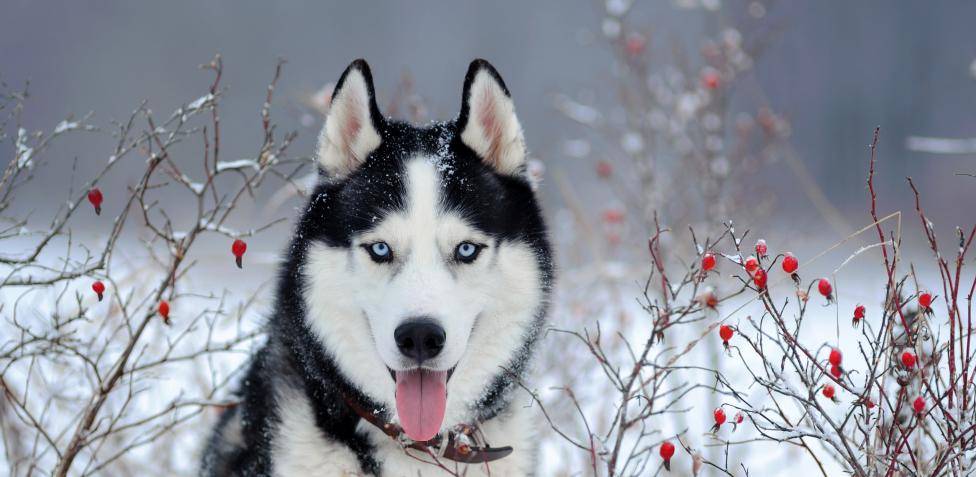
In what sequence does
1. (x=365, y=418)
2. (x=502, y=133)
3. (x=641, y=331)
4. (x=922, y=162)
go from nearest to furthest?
1. (x=365, y=418)
2. (x=502, y=133)
3. (x=641, y=331)
4. (x=922, y=162)

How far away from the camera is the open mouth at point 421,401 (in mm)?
2426

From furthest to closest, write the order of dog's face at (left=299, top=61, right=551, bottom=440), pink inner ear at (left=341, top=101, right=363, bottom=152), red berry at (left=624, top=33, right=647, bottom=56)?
red berry at (left=624, top=33, right=647, bottom=56)
pink inner ear at (left=341, top=101, right=363, bottom=152)
dog's face at (left=299, top=61, right=551, bottom=440)

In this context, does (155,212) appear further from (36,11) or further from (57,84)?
(36,11)

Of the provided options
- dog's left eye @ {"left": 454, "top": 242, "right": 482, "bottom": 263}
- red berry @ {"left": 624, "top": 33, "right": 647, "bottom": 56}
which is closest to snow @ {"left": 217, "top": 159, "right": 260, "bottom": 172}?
dog's left eye @ {"left": 454, "top": 242, "right": 482, "bottom": 263}

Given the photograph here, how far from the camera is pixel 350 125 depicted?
2.79 metres

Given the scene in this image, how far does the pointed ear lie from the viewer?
9.08 ft

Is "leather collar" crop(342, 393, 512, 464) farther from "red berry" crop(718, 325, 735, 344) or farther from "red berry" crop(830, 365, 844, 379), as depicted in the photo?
"red berry" crop(830, 365, 844, 379)

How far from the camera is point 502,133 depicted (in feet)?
9.50

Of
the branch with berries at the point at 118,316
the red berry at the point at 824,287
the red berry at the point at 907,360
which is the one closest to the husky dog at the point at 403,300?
the branch with berries at the point at 118,316

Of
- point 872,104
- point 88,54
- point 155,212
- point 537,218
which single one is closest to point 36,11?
point 88,54

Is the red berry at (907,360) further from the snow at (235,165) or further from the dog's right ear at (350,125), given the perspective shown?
the snow at (235,165)

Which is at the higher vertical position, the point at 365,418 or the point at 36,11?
the point at 36,11

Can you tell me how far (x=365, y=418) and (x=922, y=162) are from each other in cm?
2113

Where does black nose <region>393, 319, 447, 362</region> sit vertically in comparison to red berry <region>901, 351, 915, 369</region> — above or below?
above
